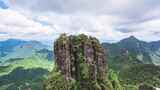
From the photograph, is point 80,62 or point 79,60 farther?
point 79,60

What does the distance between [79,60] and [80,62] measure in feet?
2.55

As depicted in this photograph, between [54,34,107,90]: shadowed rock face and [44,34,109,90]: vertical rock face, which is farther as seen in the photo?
[54,34,107,90]: shadowed rock face

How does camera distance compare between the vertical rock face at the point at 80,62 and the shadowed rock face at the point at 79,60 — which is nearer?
the vertical rock face at the point at 80,62

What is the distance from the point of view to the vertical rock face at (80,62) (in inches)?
4564

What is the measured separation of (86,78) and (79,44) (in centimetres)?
1142

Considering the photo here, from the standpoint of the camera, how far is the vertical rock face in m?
116

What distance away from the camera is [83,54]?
11750 cm

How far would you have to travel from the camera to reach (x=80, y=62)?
117 m

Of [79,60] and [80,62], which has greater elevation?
[79,60]

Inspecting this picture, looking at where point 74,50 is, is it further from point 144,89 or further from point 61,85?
point 144,89

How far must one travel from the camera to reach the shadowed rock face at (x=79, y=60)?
381ft

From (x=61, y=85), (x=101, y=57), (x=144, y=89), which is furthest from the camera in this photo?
(x=144, y=89)

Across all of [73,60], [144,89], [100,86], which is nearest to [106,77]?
[100,86]

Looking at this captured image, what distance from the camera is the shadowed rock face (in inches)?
4572
